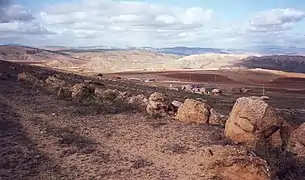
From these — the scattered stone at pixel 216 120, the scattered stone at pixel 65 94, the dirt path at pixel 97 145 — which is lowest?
the dirt path at pixel 97 145

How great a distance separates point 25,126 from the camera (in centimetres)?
1594

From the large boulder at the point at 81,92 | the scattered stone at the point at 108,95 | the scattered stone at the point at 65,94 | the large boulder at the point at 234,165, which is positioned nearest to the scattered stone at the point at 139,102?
the scattered stone at the point at 108,95

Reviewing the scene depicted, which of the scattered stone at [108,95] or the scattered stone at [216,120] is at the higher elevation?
the scattered stone at [108,95]

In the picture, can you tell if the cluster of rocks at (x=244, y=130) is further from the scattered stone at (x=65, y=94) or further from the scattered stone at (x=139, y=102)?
the scattered stone at (x=65, y=94)

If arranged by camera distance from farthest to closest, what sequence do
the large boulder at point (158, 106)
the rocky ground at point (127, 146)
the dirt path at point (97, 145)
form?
the large boulder at point (158, 106) < the dirt path at point (97, 145) < the rocky ground at point (127, 146)

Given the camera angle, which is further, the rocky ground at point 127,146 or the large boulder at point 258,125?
the large boulder at point 258,125

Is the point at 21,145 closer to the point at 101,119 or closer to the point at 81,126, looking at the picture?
the point at 81,126

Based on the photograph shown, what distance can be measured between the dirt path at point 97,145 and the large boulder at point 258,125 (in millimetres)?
726

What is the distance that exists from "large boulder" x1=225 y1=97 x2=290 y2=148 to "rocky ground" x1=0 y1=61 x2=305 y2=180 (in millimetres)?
46

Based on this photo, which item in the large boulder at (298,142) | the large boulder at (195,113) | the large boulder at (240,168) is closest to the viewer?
the large boulder at (240,168)

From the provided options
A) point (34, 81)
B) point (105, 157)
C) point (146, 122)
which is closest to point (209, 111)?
point (146, 122)

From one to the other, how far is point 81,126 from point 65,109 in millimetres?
3605

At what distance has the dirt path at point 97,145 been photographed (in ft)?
35.5

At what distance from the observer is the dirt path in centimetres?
1083
